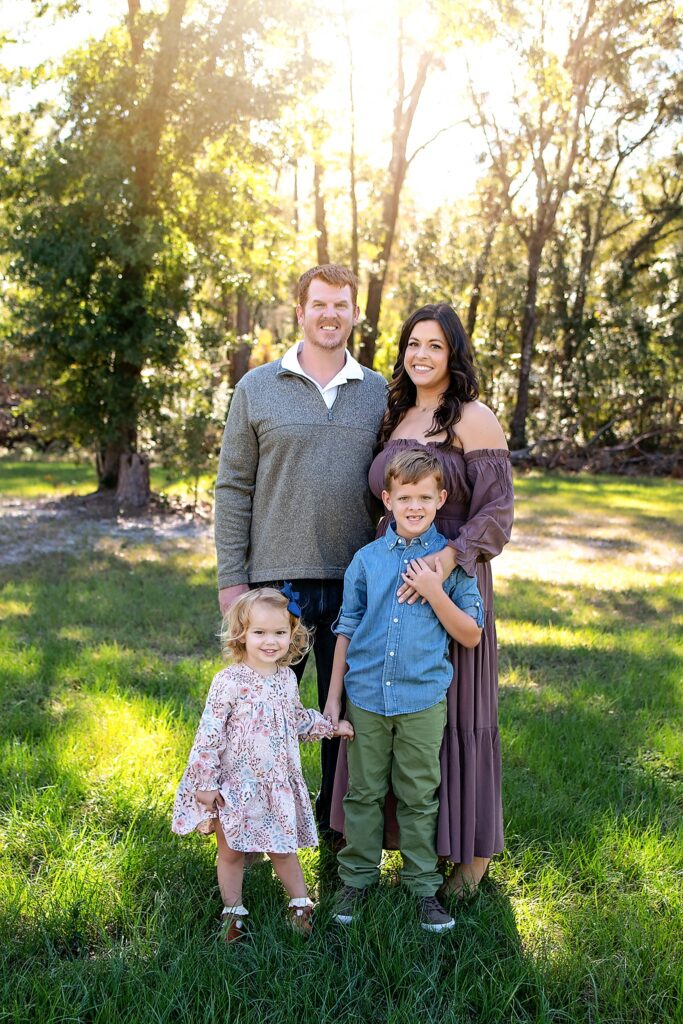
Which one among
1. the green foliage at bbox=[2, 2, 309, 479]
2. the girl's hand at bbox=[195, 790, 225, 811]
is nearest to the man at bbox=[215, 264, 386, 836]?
the girl's hand at bbox=[195, 790, 225, 811]

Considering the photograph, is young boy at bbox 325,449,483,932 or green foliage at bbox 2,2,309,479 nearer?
young boy at bbox 325,449,483,932

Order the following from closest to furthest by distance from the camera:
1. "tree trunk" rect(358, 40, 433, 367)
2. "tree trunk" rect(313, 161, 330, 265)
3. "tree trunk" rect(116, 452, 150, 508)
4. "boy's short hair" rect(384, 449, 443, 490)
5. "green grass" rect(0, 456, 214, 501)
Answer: "boy's short hair" rect(384, 449, 443, 490) < "tree trunk" rect(116, 452, 150, 508) < "green grass" rect(0, 456, 214, 501) < "tree trunk" rect(358, 40, 433, 367) < "tree trunk" rect(313, 161, 330, 265)

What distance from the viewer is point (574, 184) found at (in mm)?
23922

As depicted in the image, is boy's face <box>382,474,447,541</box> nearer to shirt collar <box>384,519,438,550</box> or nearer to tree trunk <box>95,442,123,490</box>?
shirt collar <box>384,519,438,550</box>

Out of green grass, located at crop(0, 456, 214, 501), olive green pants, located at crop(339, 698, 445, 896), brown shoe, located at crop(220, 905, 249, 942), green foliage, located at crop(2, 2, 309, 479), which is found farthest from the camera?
green grass, located at crop(0, 456, 214, 501)

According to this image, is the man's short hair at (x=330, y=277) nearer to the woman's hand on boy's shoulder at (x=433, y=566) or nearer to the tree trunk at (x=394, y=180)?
the woman's hand on boy's shoulder at (x=433, y=566)

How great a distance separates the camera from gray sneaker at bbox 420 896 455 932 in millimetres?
2986

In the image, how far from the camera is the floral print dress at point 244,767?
2920mm

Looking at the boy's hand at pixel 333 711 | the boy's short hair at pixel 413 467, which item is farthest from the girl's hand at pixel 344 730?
the boy's short hair at pixel 413 467

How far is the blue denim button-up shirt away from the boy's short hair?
22 cm

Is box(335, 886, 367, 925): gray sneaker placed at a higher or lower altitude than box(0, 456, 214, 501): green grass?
lower

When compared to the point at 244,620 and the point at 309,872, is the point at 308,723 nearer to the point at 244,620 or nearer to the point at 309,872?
the point at 244,620

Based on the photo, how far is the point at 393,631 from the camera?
3.07 metres

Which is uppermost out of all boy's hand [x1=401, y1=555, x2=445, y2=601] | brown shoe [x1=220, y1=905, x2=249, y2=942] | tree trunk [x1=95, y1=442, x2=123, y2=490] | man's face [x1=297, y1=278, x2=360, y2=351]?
man's face [x1=297, y1=278, x2=360, y2=351]
